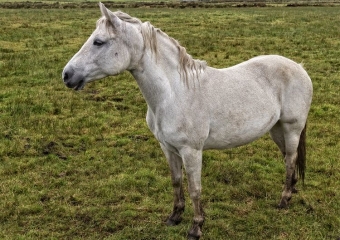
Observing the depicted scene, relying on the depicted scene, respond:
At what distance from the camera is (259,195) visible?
6.02 m

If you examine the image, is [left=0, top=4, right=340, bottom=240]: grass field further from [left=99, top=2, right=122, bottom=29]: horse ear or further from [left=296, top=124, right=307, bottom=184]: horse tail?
[left=99, top=2, right=122, bottom=29]: horse ear

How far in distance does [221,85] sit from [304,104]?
1399 millimetres

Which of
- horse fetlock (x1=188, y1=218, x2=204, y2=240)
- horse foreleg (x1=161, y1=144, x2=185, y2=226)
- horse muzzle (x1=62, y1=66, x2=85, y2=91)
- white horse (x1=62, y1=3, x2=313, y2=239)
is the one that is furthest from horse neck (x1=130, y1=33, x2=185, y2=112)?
horse fetlock (x1=188, y1=218, x2=204, y2=240)

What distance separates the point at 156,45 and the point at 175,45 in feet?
1.00

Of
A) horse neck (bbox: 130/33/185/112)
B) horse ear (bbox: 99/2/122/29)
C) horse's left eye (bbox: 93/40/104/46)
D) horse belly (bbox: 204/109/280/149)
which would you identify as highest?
horse ear (bbox: 99/2/122/29)

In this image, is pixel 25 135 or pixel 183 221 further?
pixel 25 135

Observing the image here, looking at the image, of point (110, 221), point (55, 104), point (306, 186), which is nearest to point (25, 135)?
point (55, 104)

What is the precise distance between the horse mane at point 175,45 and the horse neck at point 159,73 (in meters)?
0.04

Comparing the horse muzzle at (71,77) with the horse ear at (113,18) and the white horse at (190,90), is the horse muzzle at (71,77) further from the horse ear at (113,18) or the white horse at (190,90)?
the horse ear at (113,18)

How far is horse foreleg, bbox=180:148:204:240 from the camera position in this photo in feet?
14.8

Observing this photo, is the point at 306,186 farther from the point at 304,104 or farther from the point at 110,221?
the point at 110,221

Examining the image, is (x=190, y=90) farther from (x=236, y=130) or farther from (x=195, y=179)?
(x=195, y=179)

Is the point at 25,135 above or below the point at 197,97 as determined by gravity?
below

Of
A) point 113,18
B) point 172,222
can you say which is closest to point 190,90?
point 113,18
